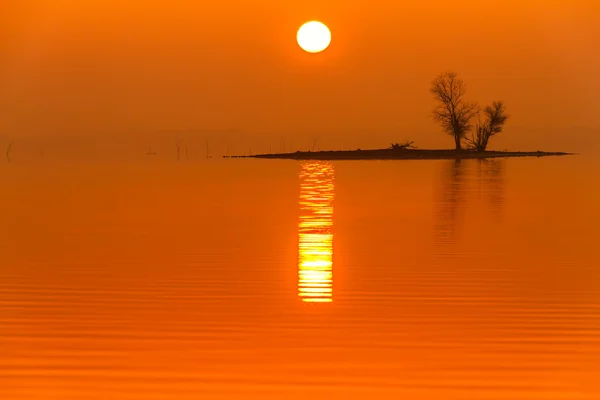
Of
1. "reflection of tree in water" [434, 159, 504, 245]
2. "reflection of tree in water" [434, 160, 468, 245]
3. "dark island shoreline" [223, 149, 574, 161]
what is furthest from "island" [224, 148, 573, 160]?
"reflection of tree in water" [434, 160, 468, 245]

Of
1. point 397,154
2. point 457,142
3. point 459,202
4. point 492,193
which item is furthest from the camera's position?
point 397,154

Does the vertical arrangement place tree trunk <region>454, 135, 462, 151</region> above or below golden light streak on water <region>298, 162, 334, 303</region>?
above

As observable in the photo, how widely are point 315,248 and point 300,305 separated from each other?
20.3 feet

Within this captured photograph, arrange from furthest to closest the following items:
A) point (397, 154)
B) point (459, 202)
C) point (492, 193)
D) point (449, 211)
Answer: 1. point (397, 154)
2. point (492, 193)
3. point (459, 202)
4. point (449, 211)

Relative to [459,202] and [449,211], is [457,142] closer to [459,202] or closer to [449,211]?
[459,202]

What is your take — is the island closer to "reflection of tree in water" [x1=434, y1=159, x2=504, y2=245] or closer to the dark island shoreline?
the dark island shoreline

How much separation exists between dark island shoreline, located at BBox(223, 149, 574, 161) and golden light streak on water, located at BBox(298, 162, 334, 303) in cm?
5461

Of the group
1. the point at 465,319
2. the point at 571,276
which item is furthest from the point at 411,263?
the point at 465,319

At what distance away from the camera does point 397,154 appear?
295 ft

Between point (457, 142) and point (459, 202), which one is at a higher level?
point (457, 142)

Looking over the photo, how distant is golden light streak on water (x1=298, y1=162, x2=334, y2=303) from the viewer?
1366 cm

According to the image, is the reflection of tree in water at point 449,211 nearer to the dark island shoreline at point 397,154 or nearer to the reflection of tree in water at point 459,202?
the reflection of tree in water at point 459,202

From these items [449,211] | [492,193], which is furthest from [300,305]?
[492,193]

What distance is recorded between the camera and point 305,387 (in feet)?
28.4
